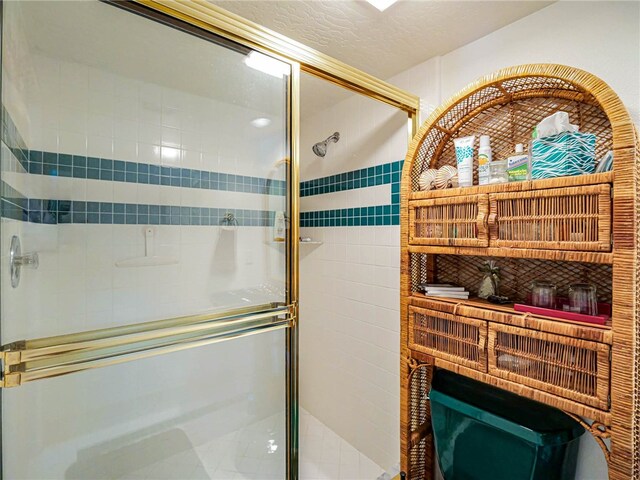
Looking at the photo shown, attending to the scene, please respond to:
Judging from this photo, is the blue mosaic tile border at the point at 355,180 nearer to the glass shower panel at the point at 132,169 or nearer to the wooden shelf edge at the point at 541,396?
the glass shower panel at the point at 132,169

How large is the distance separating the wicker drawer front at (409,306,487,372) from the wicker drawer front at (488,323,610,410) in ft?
0.12

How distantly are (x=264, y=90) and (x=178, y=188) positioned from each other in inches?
18.1

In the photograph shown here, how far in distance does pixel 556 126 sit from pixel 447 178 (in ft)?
1.28

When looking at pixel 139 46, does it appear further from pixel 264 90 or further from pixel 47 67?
pixel 264 90

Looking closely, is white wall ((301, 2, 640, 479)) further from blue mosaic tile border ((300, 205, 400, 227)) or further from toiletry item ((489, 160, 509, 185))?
toiletry item ((489, 160, 509, 185))

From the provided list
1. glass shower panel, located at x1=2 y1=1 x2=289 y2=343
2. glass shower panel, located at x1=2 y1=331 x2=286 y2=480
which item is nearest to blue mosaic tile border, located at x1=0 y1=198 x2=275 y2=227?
glass shower panel, located at x1=2 y1=1 x2=289 y2=343

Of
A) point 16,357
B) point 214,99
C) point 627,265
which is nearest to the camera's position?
point 16,357

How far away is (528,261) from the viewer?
4.15 ft

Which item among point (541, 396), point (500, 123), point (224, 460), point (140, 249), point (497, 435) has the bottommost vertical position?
point (224, 460)

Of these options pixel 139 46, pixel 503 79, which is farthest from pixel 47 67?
pixel 503 79

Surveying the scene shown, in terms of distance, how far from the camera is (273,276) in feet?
3.75

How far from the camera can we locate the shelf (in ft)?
2.93

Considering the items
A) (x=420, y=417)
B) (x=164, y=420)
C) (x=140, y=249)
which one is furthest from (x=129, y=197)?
(x=420, y=417)

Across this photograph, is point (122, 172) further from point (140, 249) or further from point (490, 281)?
point (490, 281)
